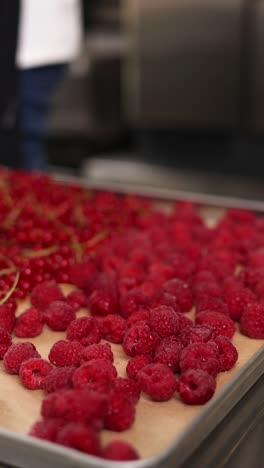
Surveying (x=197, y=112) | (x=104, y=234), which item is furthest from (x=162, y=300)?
(x=197, y=112)

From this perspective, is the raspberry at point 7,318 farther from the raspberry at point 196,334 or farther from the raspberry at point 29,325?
the raspberry at point 196,334

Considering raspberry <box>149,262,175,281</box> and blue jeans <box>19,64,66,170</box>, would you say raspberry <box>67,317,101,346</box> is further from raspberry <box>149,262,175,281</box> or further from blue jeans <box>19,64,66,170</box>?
blue jeans <box>19,64,66,170</box>

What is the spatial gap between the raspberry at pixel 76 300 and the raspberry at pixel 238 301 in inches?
6.9

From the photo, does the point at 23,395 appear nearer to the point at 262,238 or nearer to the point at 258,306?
the point at 258,306

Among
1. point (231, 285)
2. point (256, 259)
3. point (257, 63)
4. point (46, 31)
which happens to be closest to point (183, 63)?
point (257, 63)

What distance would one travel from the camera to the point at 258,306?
85 cm

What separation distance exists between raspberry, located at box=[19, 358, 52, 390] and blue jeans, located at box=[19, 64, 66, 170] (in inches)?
42.2

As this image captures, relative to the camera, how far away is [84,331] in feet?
2.65

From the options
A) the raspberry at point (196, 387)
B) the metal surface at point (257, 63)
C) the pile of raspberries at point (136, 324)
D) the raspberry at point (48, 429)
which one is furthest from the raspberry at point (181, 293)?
the metal surface at point (257, 63)

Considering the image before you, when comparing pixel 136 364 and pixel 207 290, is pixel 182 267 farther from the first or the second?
pixel 136 364

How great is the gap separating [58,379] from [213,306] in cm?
24

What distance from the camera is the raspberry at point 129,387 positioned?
0.67 metres

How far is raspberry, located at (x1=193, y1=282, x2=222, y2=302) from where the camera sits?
35.8 inches

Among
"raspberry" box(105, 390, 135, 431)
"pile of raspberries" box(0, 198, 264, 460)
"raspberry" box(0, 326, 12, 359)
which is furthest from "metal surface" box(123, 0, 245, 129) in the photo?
"raspberry" box(105, 390, 135, 431)
